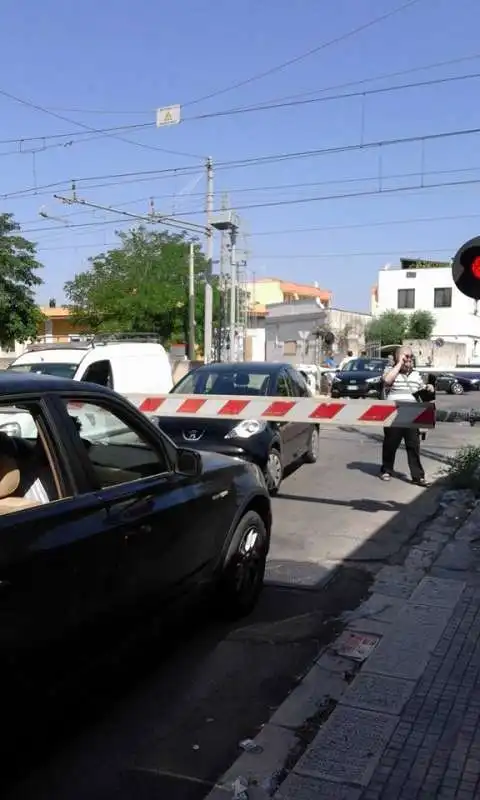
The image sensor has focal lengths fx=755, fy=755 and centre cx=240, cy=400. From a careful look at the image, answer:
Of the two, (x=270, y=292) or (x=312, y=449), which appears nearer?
(x=312, y=449)

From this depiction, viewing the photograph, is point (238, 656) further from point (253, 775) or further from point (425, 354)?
point (425, 354)

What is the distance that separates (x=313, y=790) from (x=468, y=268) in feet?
15.3

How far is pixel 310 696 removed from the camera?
3.86 m

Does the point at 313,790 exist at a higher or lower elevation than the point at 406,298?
lower

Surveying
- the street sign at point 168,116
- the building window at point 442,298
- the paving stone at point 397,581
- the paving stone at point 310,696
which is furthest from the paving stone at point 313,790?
the building window at point 442,298

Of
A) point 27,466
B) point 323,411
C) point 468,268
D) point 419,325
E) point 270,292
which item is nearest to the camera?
point 27,466

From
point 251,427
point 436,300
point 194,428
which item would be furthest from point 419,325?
point 194,428

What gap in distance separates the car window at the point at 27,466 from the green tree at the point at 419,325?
5733 cm

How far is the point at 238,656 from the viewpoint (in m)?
4.36

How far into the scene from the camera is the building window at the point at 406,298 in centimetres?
6184

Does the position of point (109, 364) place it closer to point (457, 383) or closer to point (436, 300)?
point (457, 383)

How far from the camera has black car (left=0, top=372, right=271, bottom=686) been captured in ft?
9.43

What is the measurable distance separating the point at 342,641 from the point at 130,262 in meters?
37.8

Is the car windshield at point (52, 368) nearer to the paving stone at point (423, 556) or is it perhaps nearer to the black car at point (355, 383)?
the paving stone at point (423, 556)
